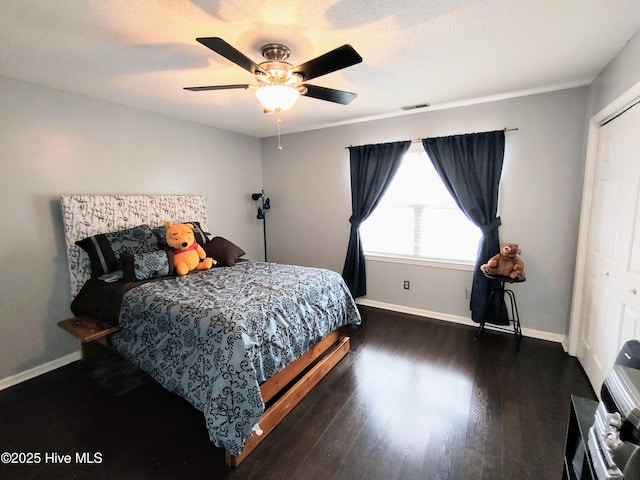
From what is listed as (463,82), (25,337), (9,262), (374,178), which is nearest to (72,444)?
(25,337)

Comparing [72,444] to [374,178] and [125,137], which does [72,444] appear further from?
[374,178]

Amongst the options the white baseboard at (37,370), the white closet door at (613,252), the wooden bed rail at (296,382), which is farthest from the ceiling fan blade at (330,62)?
the white baseboard at (37,370)

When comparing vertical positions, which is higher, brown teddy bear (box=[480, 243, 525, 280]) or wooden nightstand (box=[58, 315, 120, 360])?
brown teddy bear (box=[480, 243, 525, 280])

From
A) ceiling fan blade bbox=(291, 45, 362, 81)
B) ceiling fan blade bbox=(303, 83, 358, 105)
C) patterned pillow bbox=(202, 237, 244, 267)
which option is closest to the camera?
ceiling fan blade bbox=(291, 45, 362, 81)

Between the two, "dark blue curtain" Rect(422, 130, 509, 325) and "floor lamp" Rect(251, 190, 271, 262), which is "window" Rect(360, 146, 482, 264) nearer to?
"dark blue curtain" Rect(422, 130, 509, 325)

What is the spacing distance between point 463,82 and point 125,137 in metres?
3.21

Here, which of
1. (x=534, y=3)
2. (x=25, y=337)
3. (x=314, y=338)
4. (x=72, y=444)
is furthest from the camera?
(x=25, y=337)

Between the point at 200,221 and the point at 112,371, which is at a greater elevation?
the point at 200,221

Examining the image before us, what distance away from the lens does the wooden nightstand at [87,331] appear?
7.25ft

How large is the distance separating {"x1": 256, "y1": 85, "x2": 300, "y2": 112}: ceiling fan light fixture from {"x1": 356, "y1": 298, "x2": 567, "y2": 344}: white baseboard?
Answer: 280 cm

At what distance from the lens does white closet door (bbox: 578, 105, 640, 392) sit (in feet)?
5.69

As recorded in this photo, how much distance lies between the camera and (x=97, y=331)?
7.41 feet

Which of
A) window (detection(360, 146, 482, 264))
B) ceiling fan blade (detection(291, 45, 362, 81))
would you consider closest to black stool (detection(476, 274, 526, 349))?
window (detection(360, 146, 482, 264))

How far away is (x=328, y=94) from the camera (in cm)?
189
